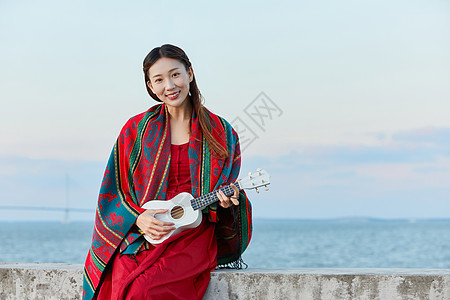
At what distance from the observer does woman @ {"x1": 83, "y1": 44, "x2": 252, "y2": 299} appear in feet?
9.85

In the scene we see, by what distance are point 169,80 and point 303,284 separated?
1135 mm

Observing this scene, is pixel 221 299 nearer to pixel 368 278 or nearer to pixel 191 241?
pixel 191 241

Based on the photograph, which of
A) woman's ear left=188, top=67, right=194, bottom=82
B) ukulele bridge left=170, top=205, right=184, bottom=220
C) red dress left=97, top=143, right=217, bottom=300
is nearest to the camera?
red dress left=97, top=143, right=217, bottom=300

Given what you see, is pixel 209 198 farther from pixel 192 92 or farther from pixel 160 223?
pixel 192 92

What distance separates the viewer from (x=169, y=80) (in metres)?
3.16

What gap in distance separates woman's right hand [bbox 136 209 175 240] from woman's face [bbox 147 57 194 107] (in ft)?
1.78

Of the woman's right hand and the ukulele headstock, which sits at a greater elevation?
the ukulele headstock

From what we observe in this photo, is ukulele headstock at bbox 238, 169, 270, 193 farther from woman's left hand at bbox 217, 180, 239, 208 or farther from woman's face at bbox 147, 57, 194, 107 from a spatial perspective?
woman's face at bbox 147, 57, 194, 107

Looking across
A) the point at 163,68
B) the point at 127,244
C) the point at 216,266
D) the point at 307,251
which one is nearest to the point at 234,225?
the point at 216,266

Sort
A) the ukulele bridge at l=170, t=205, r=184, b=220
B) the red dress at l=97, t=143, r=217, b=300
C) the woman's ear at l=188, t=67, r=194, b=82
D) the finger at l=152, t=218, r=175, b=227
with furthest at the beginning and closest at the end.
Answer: the woman's ear at l=188, t=67, r=194, b=82 < the ukulele bridge at l=170, t=205, r=184, b=220 < the finger at l=152, t=218, r=175, b=227 < the red dress at l=97, t=143, r=217, b=300

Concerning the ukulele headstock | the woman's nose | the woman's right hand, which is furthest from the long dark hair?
the woman's right hand

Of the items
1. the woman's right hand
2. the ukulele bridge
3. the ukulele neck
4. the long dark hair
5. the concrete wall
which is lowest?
the concrete wall

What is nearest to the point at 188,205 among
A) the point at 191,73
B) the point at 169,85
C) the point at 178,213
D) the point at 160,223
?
the point at 178,213

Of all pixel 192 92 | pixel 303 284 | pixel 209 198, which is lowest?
pixel 303 284
